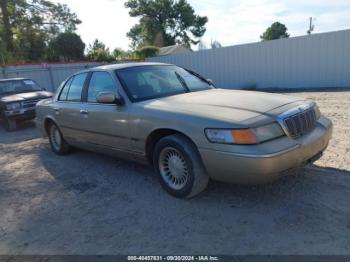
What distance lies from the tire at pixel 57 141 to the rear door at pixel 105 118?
1.31 meters

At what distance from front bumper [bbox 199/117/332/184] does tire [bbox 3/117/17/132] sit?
821 cm

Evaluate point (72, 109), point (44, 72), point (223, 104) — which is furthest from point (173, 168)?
point (44, 72)

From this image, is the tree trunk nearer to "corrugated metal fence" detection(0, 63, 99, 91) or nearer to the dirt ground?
"corrugated metal fence" detection(0, 63, 99, 91)

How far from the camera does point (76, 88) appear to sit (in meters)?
5.34

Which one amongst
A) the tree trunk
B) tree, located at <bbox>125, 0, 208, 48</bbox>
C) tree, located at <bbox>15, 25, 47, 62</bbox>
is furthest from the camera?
tree, located at <bbox>125, 0, 208, 48</bbox>

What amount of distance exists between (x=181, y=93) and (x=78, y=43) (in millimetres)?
28389

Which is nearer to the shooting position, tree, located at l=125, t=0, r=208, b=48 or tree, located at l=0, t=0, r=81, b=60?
tree, located at l=0, t=0, r=81, b=60

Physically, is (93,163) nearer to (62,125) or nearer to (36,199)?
(62,125)

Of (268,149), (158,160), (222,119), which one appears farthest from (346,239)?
(158,160)

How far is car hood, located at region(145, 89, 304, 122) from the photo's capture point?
333 cm

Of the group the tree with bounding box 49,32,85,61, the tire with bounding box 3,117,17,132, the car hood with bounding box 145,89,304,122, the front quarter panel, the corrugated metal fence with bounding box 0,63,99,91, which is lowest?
the tire with bounding box 3,117,17,132

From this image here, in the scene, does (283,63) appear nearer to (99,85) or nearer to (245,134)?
(99,85)

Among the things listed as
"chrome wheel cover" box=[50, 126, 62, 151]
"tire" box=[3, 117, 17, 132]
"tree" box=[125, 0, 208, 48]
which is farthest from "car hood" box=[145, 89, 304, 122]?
"tree" box=[125, 0, 208, 48]

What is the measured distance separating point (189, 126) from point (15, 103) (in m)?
7.87
